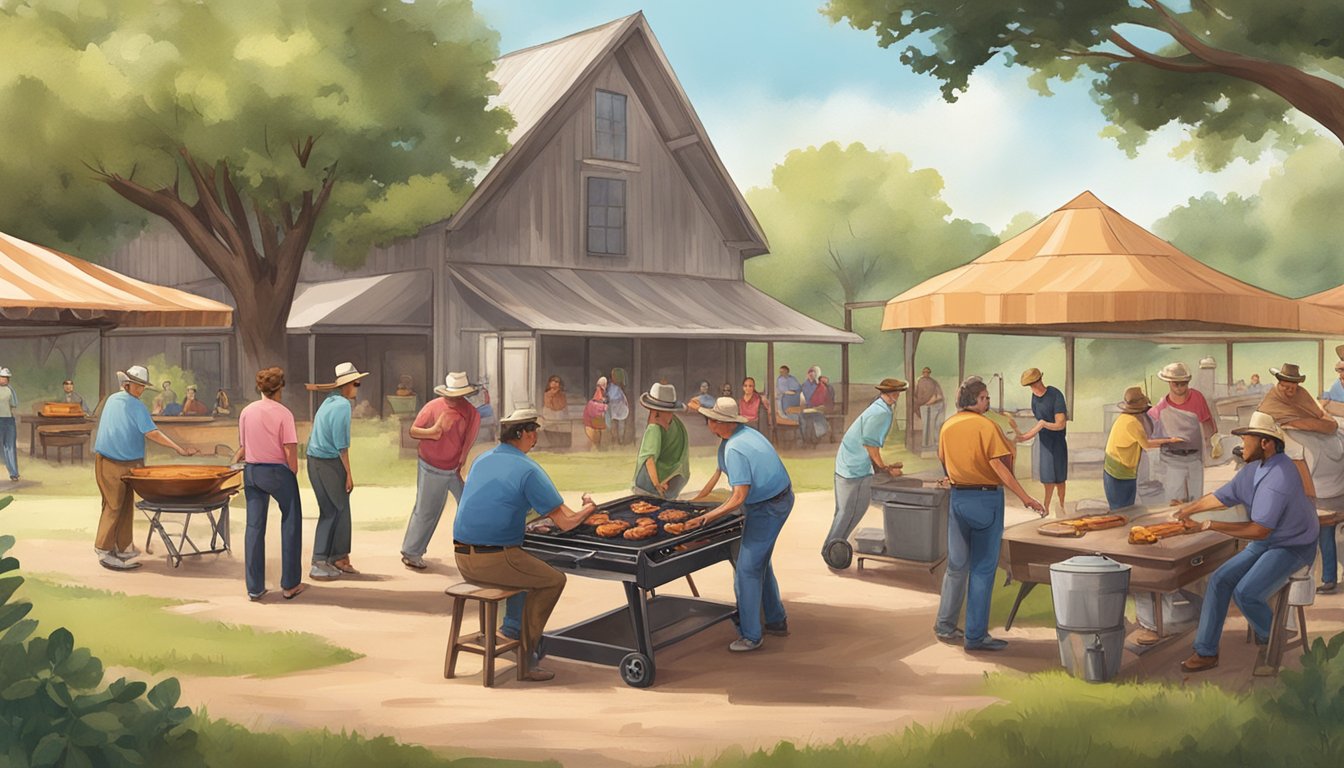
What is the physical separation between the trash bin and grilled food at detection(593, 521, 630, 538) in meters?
2.76

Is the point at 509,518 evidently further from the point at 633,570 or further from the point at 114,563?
the point at 114,563

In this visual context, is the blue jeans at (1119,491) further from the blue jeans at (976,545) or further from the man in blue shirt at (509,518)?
the man in blue shirt at (509,518)

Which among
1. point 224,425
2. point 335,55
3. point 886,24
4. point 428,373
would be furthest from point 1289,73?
point 428,373

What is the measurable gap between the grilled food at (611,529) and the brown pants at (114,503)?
18.6ft

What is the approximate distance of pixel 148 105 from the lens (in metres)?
20.1

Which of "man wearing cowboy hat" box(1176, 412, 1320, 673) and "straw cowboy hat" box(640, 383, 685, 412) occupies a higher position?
"straw cowboy hat" box(640, 383, 685, 412)

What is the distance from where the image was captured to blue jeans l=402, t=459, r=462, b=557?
11312 millimetres

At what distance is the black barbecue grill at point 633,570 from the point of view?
7.75 metres

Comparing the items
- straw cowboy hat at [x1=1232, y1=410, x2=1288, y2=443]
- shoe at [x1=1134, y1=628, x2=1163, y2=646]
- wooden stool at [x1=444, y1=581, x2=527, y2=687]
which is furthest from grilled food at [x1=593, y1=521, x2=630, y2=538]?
straw cowboy hat at [x1=1232, y1=410, x2=1288, y2=443]

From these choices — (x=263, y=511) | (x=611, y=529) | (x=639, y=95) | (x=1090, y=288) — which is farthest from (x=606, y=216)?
(x=611, y=529)

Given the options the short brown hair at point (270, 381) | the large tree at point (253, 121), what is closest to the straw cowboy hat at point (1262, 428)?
the short brown hair at point (270, 381)

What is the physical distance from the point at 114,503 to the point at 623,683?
615cm

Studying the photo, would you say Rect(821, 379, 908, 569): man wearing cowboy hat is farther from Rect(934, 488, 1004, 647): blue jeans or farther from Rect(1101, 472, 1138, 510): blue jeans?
Rect(934, 488, 1004, 647): blue jeans

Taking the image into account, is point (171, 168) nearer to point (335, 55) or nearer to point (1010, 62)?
point (335, 55)
